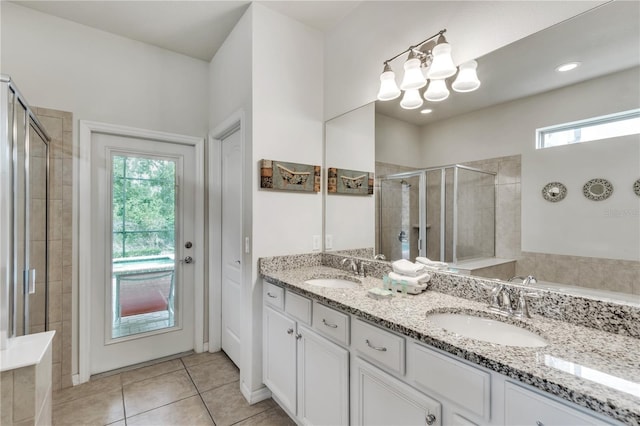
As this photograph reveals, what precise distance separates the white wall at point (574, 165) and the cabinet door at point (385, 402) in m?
0.82

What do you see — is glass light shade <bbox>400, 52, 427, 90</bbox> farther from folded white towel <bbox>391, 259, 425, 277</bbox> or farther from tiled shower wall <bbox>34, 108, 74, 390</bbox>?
tiled shower wall <bbox>34, 108, 74, 390</bbox>

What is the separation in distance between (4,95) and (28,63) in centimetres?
133

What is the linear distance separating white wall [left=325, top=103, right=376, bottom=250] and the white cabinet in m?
0.72

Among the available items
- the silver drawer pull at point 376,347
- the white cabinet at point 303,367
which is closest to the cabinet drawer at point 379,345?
the silver drawer pull at point 376,347

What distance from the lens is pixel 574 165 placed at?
3.84 ft

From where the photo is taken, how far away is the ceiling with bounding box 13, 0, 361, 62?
209cm

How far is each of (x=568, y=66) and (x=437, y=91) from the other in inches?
23.0

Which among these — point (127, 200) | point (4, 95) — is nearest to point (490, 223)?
point (4, 95)

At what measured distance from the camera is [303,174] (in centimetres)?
226

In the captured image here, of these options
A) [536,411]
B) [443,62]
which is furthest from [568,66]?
[536,411]

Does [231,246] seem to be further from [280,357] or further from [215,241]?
[280,357]

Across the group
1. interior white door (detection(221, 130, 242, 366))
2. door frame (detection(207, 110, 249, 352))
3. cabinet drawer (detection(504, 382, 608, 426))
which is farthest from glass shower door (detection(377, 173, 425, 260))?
door frame (detection(207, 110, 249, 352))

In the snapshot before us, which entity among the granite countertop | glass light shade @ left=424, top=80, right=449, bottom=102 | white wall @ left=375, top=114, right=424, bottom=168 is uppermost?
glass light shade @ left=424, top=80, right=449, bottom=102

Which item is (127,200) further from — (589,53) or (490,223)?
(589,53)
